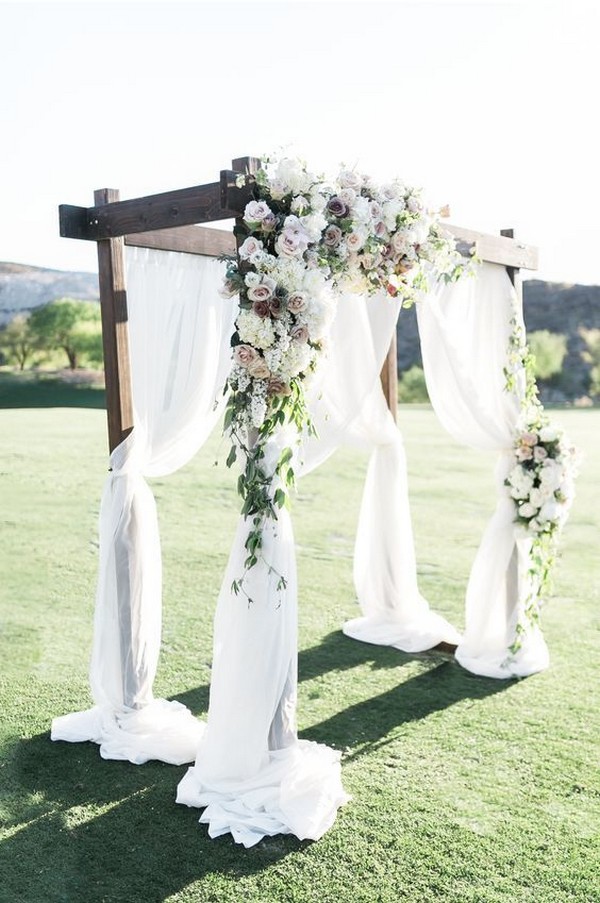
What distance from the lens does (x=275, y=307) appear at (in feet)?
11.5

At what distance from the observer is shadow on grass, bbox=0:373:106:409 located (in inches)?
617

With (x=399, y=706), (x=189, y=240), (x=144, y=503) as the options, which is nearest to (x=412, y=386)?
(x=399, y=706)

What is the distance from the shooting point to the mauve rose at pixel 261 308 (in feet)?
11.4

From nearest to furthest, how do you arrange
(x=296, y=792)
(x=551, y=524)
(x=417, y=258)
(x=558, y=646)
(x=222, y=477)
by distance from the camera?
(x=296, y=792)
(x=417, y=258)
(x=551, y=524)
(x=558, y=646)
(x=222, y=477)

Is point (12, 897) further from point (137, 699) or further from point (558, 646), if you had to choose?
point (558, 646)

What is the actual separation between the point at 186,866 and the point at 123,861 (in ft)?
0.83

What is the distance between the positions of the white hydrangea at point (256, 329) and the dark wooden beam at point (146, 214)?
48 centimetres

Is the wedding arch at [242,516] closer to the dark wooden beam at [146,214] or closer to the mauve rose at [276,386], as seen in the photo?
the dark wooden beam at [146,214]

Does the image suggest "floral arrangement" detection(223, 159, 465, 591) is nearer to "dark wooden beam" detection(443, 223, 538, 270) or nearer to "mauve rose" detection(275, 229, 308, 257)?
"mauve rose" detection(275, 229, 308, 257)

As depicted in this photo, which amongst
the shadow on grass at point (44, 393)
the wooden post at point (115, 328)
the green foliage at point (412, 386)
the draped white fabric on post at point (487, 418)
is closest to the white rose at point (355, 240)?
the wooden post at point (115, 328)

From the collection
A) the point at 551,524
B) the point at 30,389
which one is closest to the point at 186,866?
the point at 551,524

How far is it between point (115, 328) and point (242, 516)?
3.98 ft

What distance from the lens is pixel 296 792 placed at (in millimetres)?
3748

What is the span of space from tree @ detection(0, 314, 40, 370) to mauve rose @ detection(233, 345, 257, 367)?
43.8 feet
